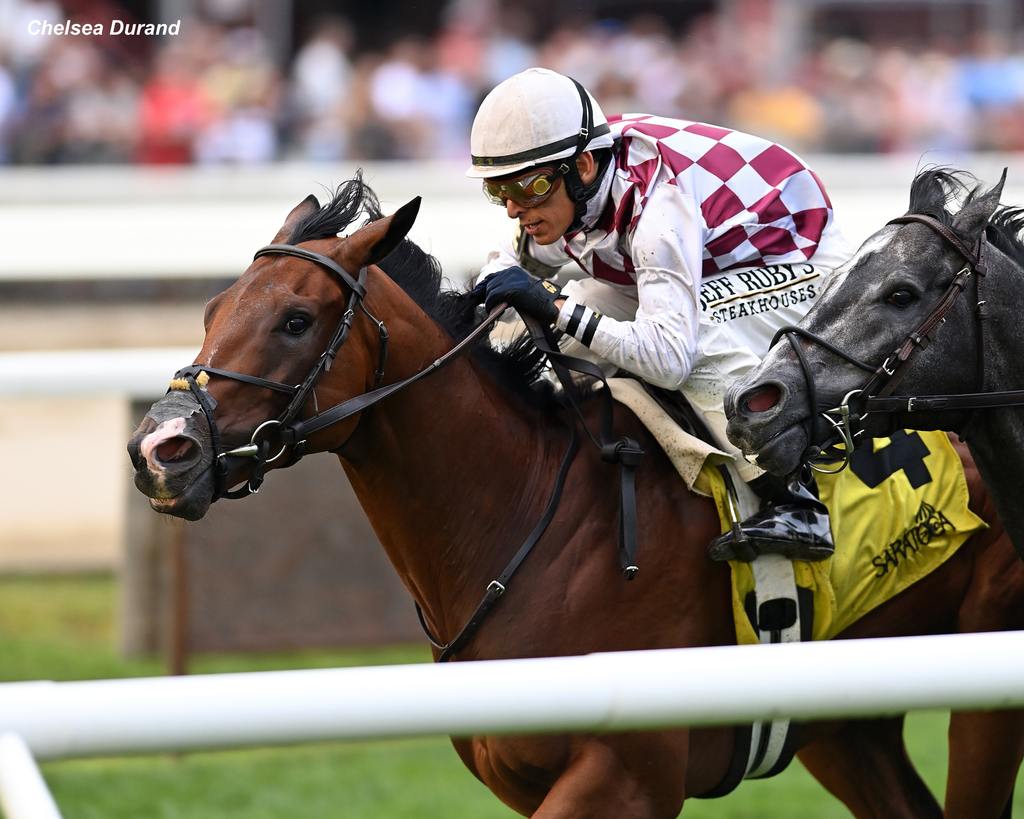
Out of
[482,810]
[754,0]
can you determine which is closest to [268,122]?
[754,0]

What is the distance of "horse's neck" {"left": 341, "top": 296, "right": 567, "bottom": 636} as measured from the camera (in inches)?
136

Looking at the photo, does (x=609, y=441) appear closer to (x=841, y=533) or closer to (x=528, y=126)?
(x=841, y=533)

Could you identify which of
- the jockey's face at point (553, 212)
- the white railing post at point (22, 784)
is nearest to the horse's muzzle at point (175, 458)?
the jockey's face at point (553, 212)

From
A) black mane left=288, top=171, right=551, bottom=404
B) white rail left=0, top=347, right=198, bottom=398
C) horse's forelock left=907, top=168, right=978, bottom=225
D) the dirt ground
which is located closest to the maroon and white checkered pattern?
black mane left=288, top=171, right=551, bottom=404

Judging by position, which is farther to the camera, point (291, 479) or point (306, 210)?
point (291, 479)

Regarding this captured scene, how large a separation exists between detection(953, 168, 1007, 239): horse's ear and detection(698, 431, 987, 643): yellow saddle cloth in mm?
695

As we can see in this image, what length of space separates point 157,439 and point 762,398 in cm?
118

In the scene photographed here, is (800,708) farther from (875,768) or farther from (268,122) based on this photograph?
(268,122)

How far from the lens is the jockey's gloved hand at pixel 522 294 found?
3.49 metres

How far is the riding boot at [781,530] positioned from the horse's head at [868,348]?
31cm

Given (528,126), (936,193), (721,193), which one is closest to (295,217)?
(528,126)

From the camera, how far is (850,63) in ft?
48.0

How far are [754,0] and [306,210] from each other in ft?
40.9

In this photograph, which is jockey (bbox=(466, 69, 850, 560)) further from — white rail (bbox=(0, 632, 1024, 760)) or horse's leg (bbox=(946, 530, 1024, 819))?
white rail (bbox=(0, 632, 1024, 760))
